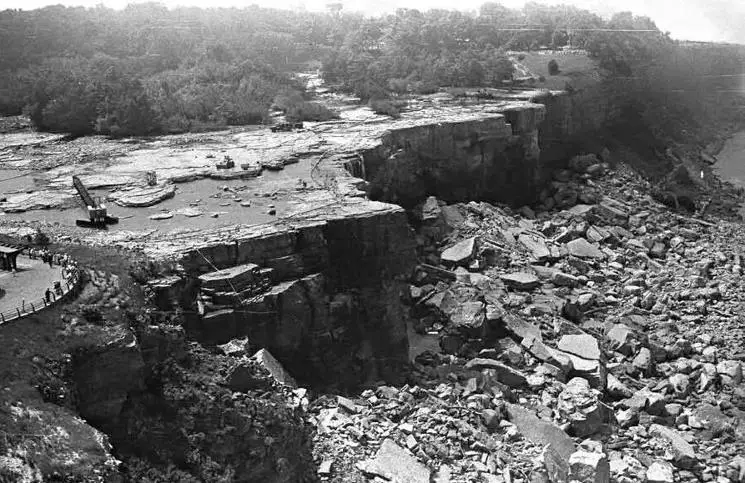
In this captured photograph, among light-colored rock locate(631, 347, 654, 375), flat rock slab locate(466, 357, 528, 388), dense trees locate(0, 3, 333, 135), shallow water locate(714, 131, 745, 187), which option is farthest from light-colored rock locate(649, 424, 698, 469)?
shallow water locate(714, 131, 745, 187)

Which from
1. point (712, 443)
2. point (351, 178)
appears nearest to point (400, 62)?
point (351, 178)

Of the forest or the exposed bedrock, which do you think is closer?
the exposed bedrock

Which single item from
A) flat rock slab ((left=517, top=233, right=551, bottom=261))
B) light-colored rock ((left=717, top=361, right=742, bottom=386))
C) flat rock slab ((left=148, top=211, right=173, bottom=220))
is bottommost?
light-colored rock ((left=717, top=361, right=742, bottom=386))

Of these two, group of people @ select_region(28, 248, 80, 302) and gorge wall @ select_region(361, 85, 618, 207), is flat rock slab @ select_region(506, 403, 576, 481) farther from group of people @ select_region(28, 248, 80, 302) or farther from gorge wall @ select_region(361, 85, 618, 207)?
gorge wall @ select_region(361, 85, 618, 207)

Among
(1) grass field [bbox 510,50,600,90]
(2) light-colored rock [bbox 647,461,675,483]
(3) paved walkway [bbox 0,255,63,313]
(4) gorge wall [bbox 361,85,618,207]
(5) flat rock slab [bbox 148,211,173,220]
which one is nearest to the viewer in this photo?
(3) paved walkway [bbox 0,255,63,313]

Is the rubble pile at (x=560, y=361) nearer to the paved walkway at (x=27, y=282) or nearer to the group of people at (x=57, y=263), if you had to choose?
the group of people at (x=57, y=263)

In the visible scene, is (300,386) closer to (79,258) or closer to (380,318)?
(380,318)

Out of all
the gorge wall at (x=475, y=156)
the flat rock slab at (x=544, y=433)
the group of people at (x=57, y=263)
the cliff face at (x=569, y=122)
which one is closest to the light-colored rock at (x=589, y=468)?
the flat rock slab at (x=544, y=433)

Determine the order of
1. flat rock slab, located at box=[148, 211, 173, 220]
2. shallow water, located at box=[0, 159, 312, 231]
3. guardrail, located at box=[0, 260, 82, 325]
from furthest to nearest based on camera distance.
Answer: flat rock slab, located at box=[148, 211, 173, 220] < shallow water, located at box=[0, 159, 312, 231] < guardrail, located at box=[0, 260, 82, 325]
